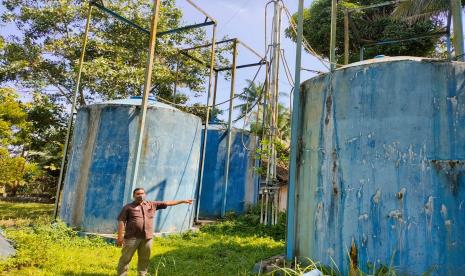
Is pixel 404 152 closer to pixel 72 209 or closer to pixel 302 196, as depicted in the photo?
pixel 302 196

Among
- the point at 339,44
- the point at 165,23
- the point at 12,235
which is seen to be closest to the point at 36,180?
the point at 165,23

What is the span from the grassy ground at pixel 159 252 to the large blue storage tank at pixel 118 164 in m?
0.60

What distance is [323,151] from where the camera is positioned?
19.8 feet

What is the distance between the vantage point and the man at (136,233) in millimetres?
5750

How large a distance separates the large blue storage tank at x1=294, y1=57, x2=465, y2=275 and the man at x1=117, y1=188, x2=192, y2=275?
104 inches

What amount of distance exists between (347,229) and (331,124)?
5.35 feet

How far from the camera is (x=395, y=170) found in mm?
5211

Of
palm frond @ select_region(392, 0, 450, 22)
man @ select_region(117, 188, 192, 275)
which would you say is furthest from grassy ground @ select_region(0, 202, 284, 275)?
palm frond @ select_region(392, 0, 450, 22)

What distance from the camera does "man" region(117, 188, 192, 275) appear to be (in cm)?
575

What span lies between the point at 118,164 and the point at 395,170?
22.0 feet

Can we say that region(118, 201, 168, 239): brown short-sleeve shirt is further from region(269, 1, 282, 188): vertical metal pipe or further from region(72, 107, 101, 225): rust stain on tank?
region(269, 1, 282, 188): vertical metal pipe

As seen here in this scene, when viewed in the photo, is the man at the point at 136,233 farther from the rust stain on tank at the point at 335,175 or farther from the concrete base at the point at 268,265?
the rust stain on tank at the point at 335,175

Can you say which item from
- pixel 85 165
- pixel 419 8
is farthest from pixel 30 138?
pixel 419 8

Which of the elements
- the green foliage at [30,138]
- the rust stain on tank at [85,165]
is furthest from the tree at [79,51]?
the rust stain on tank at [85,165]
